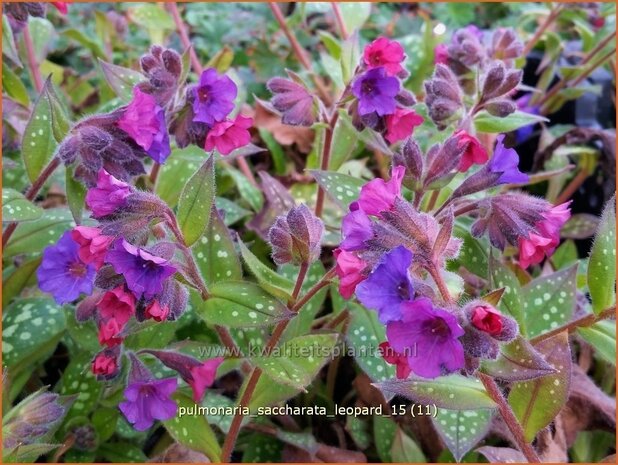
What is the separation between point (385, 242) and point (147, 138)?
40cm

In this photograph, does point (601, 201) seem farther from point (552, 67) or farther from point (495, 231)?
point (495, 231)

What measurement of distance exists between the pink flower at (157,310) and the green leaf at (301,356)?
0.60ft

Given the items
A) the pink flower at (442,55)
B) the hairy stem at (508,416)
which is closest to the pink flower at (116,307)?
the hairy stem at (508,416)

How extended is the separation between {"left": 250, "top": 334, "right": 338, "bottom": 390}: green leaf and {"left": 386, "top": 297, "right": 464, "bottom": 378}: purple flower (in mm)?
257

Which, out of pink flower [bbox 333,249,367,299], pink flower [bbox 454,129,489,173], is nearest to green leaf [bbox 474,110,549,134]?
pink flower [bbox 454,129,489,173]

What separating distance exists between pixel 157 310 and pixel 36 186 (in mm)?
423

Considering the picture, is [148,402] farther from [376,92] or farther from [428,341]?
[376,92]

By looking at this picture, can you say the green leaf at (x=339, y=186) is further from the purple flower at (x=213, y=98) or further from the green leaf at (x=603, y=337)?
the green leaf at (x=603, y=337)

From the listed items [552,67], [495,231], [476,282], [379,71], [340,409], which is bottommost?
[340,409]

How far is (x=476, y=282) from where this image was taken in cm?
125

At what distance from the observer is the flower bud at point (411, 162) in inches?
38.0

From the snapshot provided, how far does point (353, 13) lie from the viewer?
1.76 meters

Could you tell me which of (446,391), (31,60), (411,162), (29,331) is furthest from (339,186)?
(31,60)

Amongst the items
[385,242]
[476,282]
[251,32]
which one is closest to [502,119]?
[476,282]
